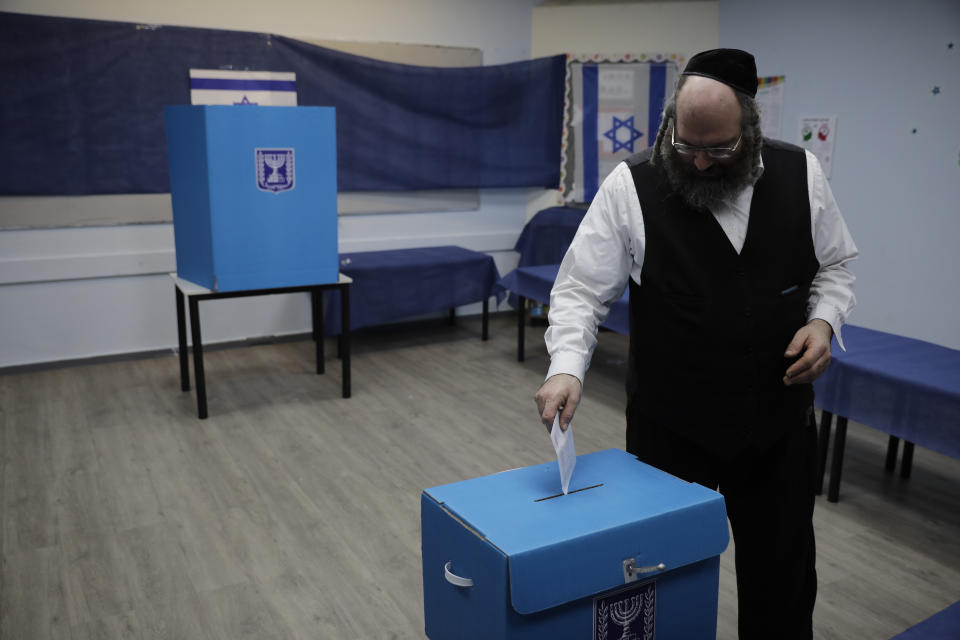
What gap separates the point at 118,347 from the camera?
4.34 meters

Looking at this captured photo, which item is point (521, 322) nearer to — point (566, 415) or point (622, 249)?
point (622, 249)

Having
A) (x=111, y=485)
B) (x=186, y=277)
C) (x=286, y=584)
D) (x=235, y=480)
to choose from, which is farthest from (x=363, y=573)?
(x=186, y=277)

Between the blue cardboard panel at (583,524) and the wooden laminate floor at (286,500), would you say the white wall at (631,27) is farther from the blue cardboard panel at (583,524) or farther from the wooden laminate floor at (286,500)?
the blue cardboard panel at (583,524)

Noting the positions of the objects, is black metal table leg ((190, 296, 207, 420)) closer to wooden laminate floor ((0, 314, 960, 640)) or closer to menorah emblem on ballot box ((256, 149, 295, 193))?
wooden laminate floor ((0, 314, 960, 640))

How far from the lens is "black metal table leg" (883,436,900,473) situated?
292 centimetres

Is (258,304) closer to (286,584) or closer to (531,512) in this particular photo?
(286,584)

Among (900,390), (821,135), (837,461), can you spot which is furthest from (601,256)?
(821,135)

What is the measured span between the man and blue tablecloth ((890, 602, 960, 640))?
237 millimetres

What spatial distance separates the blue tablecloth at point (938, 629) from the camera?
4.08 ft

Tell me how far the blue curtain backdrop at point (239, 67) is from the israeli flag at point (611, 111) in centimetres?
15

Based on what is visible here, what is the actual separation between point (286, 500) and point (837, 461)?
1879 millimetres

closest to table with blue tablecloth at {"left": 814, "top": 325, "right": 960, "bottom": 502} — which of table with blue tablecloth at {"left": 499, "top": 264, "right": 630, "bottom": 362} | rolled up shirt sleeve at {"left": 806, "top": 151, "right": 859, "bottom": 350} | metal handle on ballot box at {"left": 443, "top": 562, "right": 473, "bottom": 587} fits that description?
rolled up shirt sleeve at {"left": 806, "top": 151, "right": 859, "bottom": 350}

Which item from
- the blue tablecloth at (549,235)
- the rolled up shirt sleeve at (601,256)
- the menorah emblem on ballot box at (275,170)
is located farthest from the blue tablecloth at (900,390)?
the blue tablecloth at (549,235)

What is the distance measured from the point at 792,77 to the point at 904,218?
1038 mm
